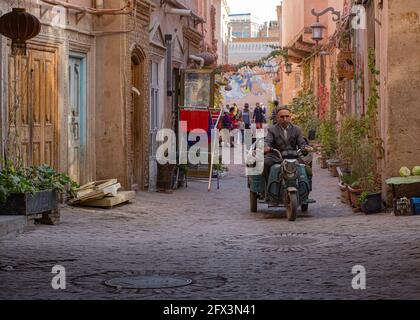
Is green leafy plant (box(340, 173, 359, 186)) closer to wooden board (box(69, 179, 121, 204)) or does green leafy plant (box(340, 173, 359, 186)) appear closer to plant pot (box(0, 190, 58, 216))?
wooden board (box(69, 179, 121, 204))

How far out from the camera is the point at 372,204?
14758 mm

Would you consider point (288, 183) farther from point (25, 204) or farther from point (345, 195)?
point (25, 204)

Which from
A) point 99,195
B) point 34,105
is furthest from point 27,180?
point 99,195

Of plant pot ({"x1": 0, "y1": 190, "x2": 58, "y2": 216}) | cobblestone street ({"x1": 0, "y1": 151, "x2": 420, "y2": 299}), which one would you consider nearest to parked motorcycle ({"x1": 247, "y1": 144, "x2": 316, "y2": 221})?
cobblestone street ({"x1": 0, "y1": 151, "x2": 420, "y2": 299})

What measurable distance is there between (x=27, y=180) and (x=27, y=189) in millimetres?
338

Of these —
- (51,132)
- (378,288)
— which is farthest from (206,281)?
(51,132)

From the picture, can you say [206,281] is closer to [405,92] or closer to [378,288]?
[378,288]

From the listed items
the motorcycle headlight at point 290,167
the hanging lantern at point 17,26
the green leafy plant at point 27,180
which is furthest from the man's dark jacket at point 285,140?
the hanging lantern at point 17,26

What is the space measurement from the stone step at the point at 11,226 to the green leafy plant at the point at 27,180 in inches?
12.7

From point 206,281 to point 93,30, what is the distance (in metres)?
9.76

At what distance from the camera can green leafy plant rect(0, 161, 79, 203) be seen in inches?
492

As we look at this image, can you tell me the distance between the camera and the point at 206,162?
72.7 ft

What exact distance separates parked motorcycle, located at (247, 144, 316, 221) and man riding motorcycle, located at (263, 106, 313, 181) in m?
0.11

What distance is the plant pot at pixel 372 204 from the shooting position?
14.7m
